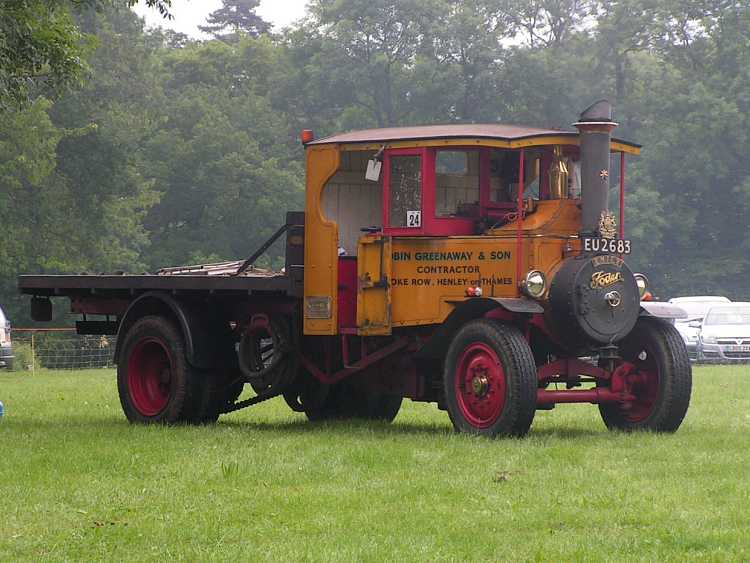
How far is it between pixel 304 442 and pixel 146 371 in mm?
3611

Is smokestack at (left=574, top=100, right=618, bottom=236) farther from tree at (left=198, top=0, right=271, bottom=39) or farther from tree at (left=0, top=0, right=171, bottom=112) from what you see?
tree at (left=198, top=0, right=271, bottom=39)

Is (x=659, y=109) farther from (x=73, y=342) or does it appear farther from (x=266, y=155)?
(x=73, y=342)

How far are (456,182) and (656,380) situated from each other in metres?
2.67

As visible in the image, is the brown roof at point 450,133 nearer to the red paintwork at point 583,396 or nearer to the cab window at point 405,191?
the cab window at point 405,191

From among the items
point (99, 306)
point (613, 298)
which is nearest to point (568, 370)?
point (613, 298)

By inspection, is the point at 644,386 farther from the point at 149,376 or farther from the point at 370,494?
the point at 370,494

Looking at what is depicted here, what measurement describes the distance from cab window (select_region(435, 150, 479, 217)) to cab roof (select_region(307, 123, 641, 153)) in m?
0.25

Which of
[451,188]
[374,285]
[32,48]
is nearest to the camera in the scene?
[374,285]

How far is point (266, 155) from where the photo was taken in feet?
238

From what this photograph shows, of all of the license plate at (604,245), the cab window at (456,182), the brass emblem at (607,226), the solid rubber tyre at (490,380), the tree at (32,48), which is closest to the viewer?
the solid rubber tyre at (490,380)

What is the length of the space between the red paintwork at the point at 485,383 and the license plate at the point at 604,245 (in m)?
1.27

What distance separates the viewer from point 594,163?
14.6 m

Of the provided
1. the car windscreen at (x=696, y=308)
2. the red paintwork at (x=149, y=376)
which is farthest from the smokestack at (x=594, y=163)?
the car windscreen at (x=696, y=308)

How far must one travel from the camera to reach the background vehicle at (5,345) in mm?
34237
